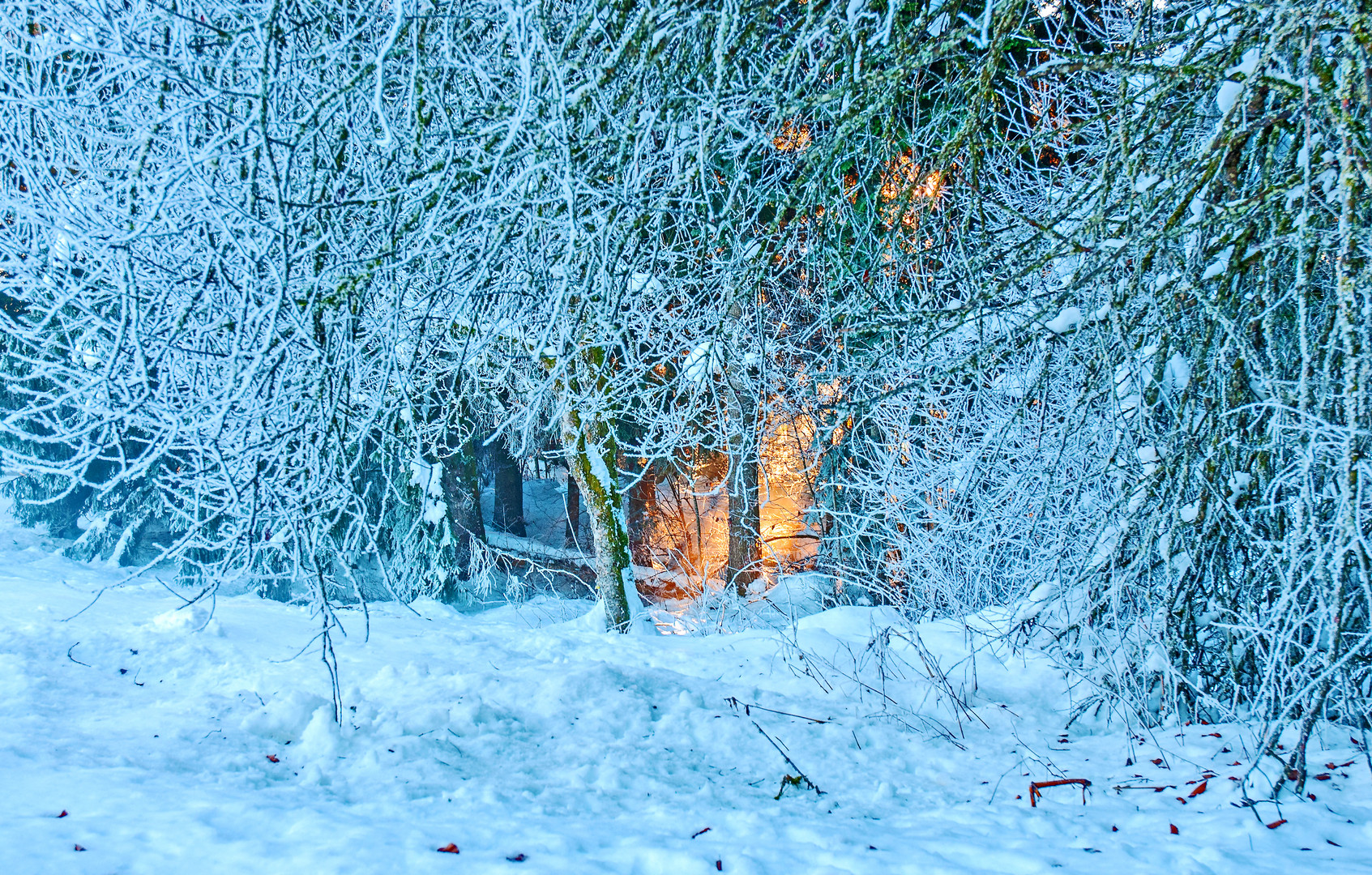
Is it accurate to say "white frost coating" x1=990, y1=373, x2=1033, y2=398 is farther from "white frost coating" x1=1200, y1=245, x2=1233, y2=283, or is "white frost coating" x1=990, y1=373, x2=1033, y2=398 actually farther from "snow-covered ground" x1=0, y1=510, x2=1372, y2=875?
"snow-covered ground" x1=0, y1=510, x2=1372, y2=875

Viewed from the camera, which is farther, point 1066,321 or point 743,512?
point 743,512

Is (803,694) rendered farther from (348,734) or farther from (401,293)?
(401,293)

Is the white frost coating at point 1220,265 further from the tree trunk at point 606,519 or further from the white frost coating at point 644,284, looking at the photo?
the tree trunk at point 606,519

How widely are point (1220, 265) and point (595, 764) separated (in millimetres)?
3022

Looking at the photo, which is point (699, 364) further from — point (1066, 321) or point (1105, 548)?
point (1105, 548)

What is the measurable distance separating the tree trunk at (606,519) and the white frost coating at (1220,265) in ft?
18.8

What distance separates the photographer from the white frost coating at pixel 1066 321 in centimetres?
286

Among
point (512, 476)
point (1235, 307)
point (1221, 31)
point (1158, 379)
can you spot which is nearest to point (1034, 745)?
point (1158, 379)

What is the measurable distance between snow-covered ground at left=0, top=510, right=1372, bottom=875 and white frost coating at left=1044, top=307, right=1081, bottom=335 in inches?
67.5

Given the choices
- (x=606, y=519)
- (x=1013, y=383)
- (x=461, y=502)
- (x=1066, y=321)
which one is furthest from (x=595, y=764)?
(x=461, y=502)

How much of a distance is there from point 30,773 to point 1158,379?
14.0ft

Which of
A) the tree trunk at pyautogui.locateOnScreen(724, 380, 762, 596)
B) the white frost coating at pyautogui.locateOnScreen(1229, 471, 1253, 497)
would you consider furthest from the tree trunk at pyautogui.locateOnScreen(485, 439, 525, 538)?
the white frost coating at pyautogui.locateOnScreen(1229, 471, 1253, 497)

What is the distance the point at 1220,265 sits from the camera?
2.50m

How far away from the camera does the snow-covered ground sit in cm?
230
